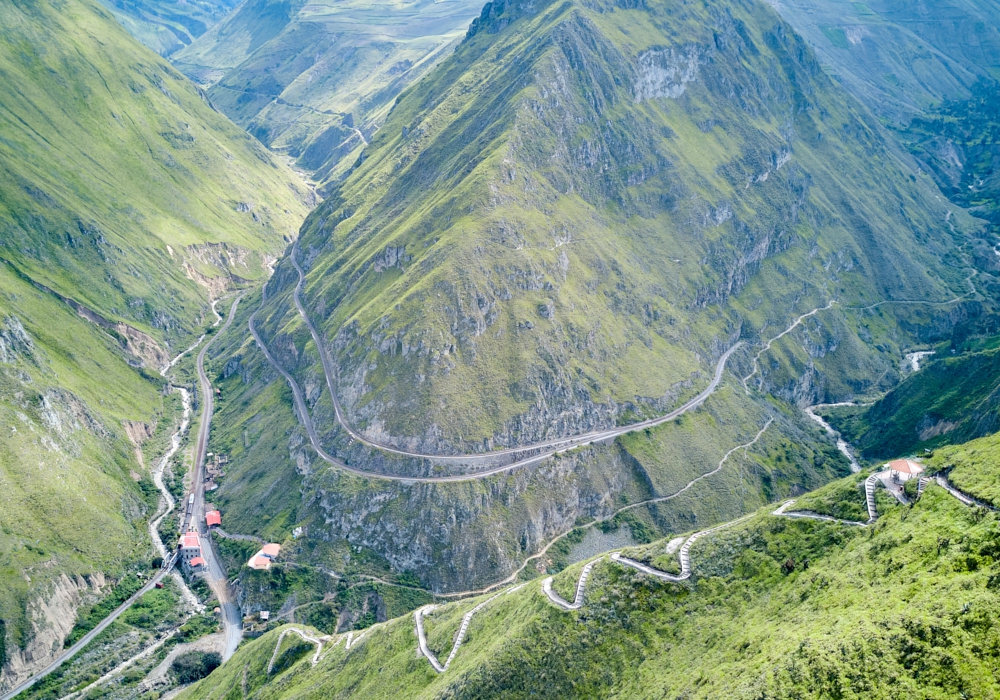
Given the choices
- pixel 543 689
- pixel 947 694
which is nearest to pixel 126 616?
pixel 543 689

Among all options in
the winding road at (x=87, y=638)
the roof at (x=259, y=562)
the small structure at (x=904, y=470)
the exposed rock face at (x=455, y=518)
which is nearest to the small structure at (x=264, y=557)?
the roof at (x=259, y=562)

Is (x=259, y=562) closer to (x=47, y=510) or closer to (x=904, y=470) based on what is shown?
(x=47, y=510)

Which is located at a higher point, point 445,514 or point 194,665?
point 194,665

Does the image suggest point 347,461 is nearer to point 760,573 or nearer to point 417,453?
point 417,453

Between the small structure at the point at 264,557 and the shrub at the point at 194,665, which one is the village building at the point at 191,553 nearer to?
the small structure at the point at 264,557

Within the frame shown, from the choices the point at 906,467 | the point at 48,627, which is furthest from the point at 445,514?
the point at 906,467

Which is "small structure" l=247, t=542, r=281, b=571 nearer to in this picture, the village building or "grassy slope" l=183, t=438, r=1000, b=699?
the village building

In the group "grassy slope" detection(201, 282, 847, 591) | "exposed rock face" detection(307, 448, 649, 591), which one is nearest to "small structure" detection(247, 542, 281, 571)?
"grassy slope" detection(201, 282, 847, 591)
